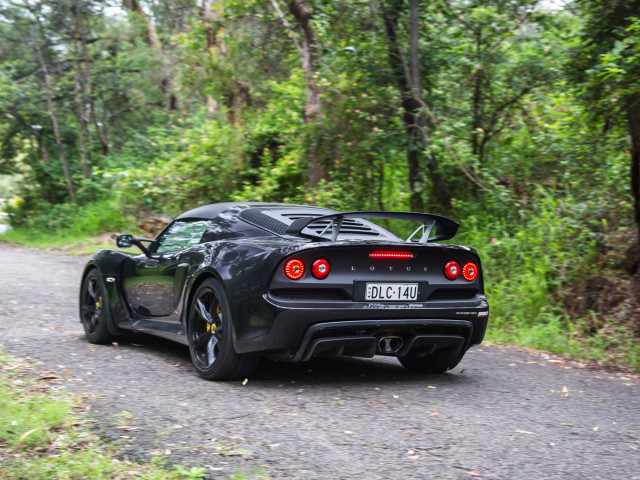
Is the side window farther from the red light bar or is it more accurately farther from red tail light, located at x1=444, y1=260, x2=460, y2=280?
red tail light, located at x1=444, y1=260, x2=460, y2=280

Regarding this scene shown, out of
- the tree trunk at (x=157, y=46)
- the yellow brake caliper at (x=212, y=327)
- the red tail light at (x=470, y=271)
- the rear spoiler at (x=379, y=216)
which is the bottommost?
the yellow brake caliper at (x=212, y=327)

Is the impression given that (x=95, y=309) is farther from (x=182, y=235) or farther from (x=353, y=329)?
(x=353, y=329)

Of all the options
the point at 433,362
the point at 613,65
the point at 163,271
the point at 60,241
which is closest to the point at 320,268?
the point at 433,362

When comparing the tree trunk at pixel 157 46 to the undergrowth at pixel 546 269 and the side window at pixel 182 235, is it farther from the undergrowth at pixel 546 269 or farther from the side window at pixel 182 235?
the side window at pixel 182 235

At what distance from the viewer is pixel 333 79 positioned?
1059 cm

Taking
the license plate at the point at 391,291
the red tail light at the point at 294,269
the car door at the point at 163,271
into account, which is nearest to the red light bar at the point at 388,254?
the license plate at the point at 391,291

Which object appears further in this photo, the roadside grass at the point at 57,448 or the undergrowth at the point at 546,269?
the undergrowth at the point at 546,269

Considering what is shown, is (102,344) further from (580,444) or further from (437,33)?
(437,33)

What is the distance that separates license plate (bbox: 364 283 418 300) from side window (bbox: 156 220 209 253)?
1563 millimetres

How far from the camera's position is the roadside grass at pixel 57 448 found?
9.57ft

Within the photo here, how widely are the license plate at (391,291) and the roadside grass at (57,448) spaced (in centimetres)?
176

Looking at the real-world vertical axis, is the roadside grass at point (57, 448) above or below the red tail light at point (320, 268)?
below

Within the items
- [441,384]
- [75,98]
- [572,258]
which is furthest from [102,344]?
[75,98]

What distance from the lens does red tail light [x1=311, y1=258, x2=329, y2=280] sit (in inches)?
174
